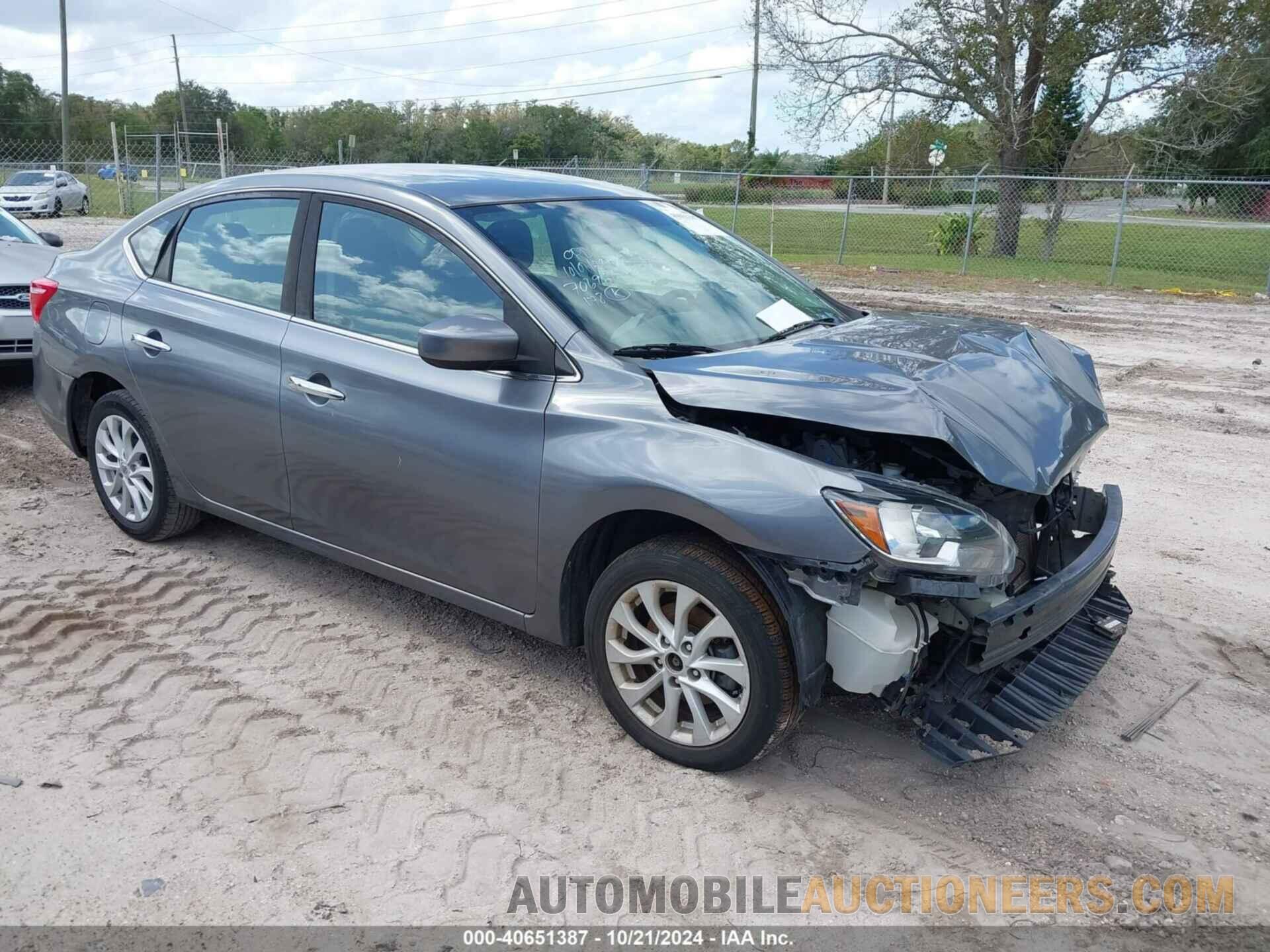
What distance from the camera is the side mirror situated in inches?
128

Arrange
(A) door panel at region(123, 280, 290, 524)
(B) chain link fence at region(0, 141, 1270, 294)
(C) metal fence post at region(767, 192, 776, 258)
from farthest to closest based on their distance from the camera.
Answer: (C) metal fence post at region(767, 192, 776, 258) → (B) chain link fence at region(0, 141, 1270, 294) → (A) door panel at region(123, 280, 290, 524)

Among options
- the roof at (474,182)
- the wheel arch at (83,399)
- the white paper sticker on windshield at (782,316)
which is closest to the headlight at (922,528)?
the white paper sticker on windshield at (782,316)

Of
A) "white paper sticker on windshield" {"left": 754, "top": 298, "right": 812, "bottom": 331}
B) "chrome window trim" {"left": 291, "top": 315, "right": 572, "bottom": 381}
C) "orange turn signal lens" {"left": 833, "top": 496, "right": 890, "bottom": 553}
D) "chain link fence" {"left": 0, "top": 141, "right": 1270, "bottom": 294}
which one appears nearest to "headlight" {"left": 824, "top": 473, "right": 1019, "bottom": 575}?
"orange turn signal lens" {"left": 833, "top": 496, "right": 890, "bottom": 553}

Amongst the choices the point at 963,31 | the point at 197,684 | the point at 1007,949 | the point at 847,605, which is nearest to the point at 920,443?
the point at 847,605

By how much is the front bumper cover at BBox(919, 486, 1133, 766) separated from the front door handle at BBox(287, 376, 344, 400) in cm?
230

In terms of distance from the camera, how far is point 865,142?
90.8 ft

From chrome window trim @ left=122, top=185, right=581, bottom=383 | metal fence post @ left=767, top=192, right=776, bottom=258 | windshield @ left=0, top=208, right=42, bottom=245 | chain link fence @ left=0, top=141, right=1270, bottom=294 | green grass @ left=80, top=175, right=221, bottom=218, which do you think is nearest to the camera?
chrome window trim @ left=122, top=185, right=581, bottom=383

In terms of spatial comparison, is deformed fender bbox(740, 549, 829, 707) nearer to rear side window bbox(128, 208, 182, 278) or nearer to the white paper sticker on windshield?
the white paper sticker on windshield

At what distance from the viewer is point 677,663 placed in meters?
3.23

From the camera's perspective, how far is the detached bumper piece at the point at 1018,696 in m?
3.07

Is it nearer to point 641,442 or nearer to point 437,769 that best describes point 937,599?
point 641,442

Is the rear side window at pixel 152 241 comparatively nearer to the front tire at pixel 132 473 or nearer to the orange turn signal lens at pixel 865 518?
the front tire at pixel 132 473

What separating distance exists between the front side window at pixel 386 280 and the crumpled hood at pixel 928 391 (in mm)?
765

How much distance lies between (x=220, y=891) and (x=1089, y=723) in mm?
2810
